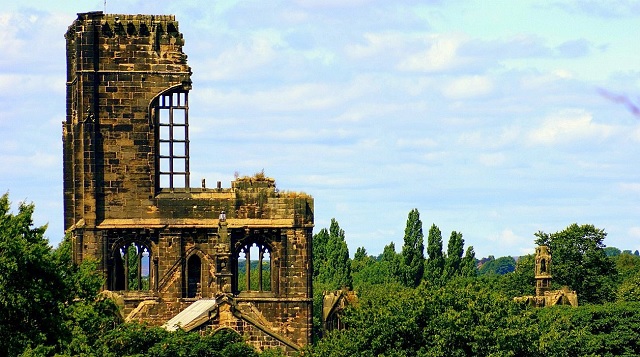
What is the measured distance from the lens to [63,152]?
10150 cm

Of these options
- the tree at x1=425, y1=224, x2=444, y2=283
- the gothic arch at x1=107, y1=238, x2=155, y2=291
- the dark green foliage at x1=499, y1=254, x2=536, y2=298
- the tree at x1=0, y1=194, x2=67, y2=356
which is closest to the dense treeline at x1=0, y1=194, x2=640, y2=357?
the tree at x1=0, y1=194, x2=67, y2=356

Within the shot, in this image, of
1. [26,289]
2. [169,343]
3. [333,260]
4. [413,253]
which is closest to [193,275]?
[169,343]

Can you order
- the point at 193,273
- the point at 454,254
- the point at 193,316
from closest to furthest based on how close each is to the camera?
the point at 193,316, the point at 193,273, the point at 454,254

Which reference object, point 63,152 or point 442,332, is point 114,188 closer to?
point 63,152

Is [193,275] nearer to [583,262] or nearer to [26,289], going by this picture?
[26,289]

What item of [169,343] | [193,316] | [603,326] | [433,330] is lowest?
[169,343]

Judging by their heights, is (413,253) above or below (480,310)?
above

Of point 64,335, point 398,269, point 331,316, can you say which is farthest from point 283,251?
point 398,269

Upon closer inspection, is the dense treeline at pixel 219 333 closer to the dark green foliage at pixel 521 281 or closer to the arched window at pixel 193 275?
the arched window at pixel 193 275

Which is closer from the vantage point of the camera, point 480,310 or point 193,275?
point 480,310

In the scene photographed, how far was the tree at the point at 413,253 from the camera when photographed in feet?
543

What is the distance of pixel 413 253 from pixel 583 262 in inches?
889

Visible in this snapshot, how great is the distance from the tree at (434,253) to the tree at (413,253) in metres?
0.67

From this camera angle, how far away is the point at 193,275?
98000 millimetres
